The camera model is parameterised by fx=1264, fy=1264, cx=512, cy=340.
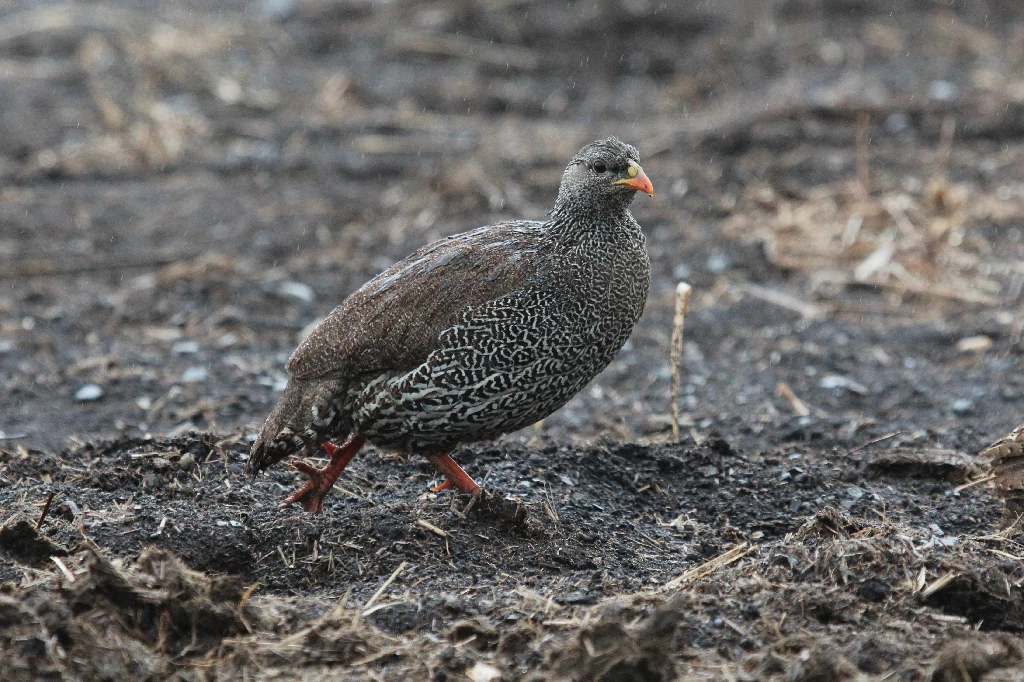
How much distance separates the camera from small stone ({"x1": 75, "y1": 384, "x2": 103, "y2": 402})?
720cm

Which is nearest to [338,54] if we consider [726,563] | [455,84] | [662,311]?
[455,84]

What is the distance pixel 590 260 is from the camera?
17.1ft

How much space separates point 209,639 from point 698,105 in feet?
31.2

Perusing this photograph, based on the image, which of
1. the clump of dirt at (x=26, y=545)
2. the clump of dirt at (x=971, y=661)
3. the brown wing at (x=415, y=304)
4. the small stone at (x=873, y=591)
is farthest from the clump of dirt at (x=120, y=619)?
the clump of dirt at (x=971, y=661)

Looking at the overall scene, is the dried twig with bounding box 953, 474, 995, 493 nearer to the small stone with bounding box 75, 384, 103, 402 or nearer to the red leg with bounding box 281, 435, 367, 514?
the red leg with bounding box 281, 435, 367, 514

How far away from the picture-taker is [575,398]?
7.42m

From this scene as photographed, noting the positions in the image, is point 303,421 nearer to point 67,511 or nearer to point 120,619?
point 67,511

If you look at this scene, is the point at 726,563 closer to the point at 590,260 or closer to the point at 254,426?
the point at 590,260

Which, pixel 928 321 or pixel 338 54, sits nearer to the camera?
pixel 928 321

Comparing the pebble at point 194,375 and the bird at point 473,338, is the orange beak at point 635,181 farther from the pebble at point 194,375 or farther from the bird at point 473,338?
the pebble at point 194,375

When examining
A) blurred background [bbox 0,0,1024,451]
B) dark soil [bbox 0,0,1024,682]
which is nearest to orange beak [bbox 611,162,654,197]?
dark soil [bbox 0,0,1024,682]

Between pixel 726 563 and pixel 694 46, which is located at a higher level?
pixel 694 46

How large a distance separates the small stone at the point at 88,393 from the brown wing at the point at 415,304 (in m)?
2.34

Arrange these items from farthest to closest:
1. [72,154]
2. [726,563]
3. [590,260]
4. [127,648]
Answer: [72,154]
[590,260]
[726,563]
[127,648]
